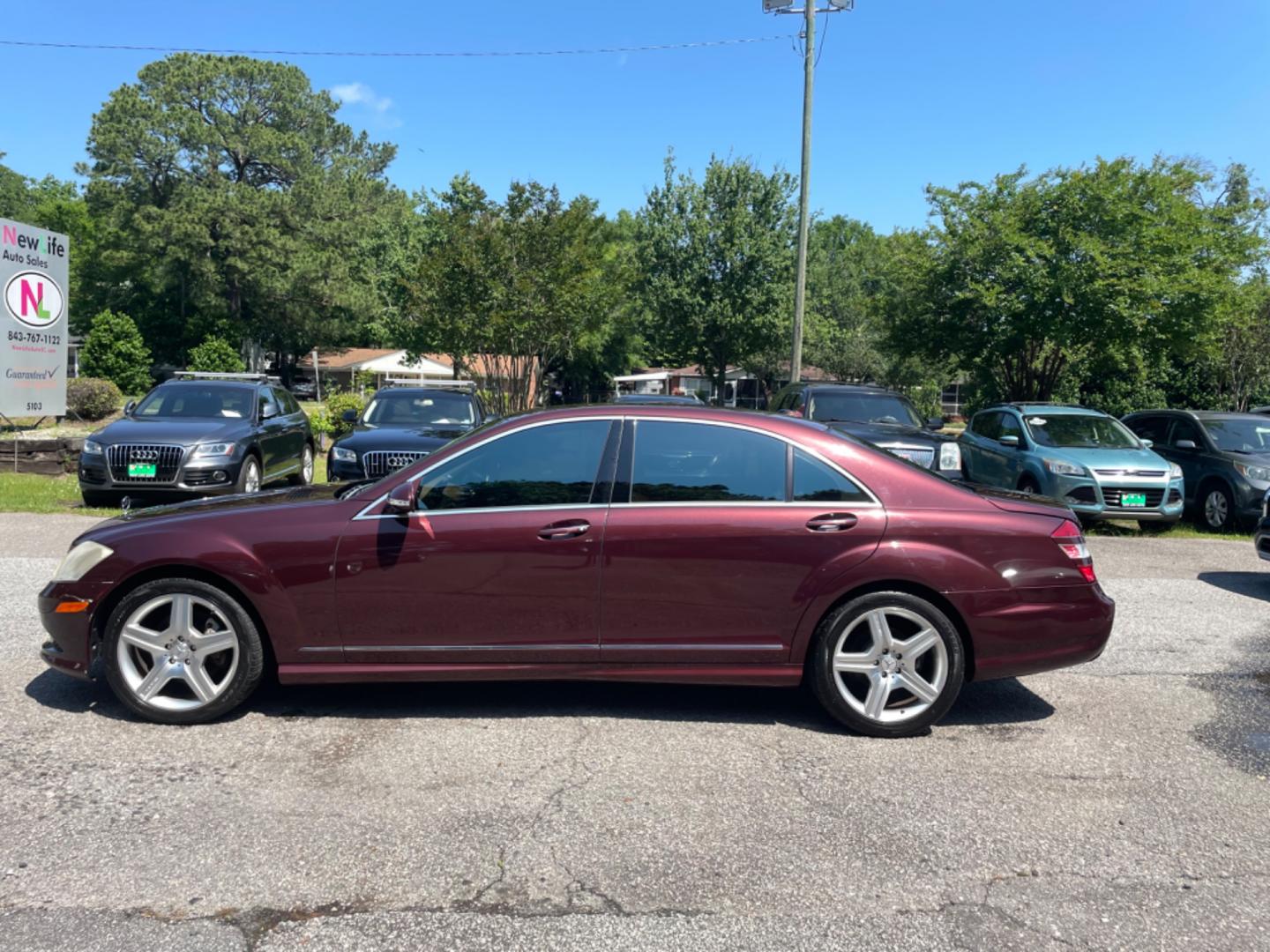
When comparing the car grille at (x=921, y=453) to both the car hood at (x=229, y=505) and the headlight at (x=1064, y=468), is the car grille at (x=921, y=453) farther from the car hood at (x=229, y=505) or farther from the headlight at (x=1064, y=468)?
the car hood at (x=229, y=505)

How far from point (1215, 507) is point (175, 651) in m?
12.7

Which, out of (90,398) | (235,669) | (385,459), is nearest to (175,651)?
(235,669)

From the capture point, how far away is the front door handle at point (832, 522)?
4.43 m

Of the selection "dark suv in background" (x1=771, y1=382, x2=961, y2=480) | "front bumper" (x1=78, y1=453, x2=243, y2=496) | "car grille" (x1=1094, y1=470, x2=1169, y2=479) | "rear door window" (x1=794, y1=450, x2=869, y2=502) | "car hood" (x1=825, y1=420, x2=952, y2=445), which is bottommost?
"front bumper" (x1=78, y1=453, x2=243, y2=496)

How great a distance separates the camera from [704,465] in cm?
459

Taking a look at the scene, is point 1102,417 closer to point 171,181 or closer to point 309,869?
point 309,869

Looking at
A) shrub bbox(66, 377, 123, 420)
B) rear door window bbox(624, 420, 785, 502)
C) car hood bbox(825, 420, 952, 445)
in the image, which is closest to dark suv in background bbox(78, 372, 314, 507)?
car hood bbox(825, 420, 952, 445)

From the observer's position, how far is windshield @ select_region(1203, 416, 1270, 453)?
12.4 m

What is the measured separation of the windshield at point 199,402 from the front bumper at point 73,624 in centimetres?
730

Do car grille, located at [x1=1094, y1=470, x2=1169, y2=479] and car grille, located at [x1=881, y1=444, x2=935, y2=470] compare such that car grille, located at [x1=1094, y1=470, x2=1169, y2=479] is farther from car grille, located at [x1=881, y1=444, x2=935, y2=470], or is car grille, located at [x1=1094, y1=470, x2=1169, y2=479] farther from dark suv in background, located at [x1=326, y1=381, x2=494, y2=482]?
dark suv in background, located at [x1=326, y1=381, x2=494, y2=482]

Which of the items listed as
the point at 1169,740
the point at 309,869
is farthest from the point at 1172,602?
the point at 309,869

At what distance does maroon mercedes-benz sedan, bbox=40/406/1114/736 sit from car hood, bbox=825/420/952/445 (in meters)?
6.05

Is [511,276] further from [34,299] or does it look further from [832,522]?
[832,522]

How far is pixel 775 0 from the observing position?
19.5 metres
